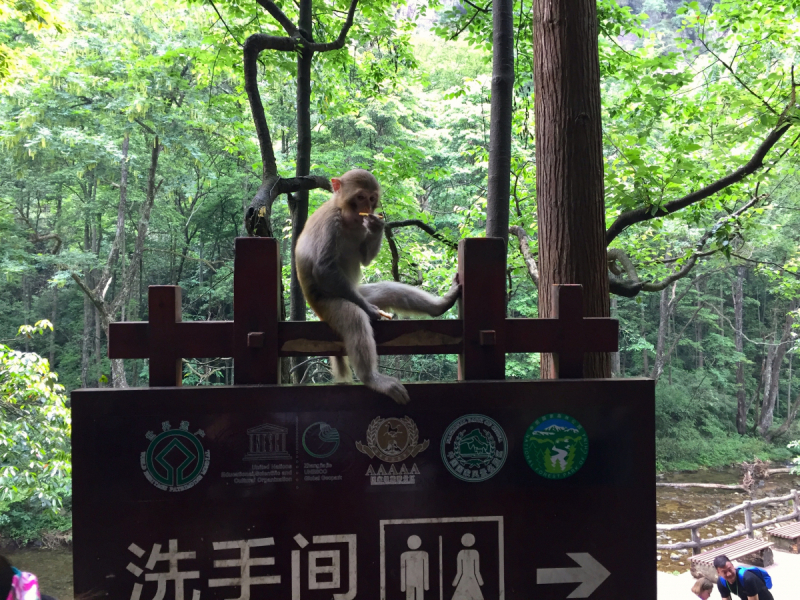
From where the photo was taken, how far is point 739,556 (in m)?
8.87

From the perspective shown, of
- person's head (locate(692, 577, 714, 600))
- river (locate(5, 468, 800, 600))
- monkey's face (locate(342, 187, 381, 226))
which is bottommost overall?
river (locate(5, 468, 800, 600))

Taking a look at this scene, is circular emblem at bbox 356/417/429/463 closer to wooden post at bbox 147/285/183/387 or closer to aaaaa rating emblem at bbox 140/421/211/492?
aaaaa rating emblem at bbox 140/421/211/492

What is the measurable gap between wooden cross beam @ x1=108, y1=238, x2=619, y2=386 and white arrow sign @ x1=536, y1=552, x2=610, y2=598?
490 millimetres

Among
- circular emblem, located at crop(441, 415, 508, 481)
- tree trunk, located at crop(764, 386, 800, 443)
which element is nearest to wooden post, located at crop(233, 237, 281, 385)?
circular emblem, located at crop(441, 415, 508, 481)

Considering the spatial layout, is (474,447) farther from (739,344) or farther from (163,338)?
(739,344)

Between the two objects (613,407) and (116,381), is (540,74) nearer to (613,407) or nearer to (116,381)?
(613,407)

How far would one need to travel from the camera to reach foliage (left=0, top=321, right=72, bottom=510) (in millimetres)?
5633

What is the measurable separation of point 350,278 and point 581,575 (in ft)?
4.75

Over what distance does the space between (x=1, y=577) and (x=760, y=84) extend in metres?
6.60

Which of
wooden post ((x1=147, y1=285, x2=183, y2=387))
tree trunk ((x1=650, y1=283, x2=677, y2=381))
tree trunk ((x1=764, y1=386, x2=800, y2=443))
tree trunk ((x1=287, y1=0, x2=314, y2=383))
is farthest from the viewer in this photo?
tree trunk ((x1=764, y1=386, x2=800, y2=443))

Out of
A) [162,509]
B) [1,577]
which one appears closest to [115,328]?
[162,509]

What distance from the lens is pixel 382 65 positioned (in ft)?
19.8

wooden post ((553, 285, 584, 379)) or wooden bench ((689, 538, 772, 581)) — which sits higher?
wooden post ((553, 285, 584, 379))

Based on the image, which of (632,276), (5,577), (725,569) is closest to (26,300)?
(5,577)
